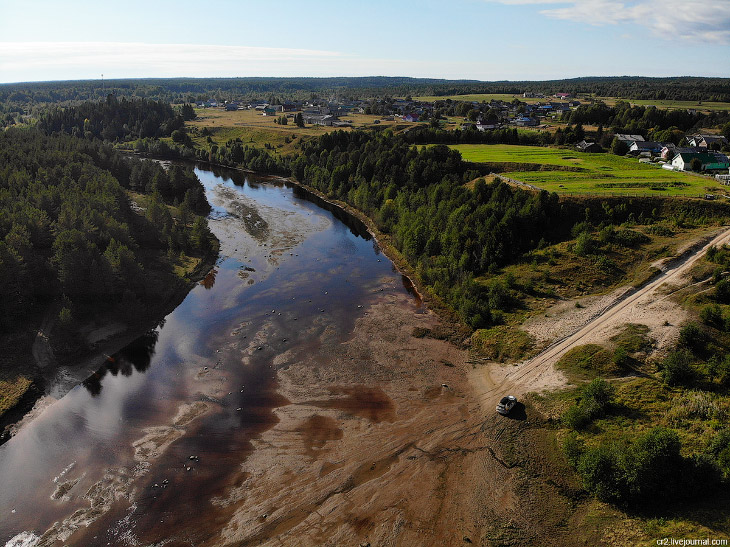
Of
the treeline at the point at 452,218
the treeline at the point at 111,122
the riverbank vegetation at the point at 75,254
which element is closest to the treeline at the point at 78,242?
the riverbank vegetation at the point at 75,254

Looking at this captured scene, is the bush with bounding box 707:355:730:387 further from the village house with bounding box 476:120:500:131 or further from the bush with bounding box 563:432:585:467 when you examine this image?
the village house with bounding box 476:120:500:131

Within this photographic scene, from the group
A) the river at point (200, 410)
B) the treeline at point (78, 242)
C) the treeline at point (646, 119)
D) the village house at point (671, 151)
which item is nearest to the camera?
the river at point (200, 410)

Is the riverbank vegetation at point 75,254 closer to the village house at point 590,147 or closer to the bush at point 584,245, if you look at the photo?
the bush at point 584,245

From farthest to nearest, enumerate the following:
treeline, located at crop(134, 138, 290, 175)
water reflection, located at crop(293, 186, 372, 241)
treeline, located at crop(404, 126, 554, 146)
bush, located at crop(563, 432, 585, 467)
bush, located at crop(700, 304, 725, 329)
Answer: treeline, located at crop(134, 138, 290, 175) → treeline, located at crop(404, 126, 554, 146) → water reflection, located at crop(293, 186, 372, 241) → bush, located at crop(700, 304, 725, 329) → bush, located at crop(563, 432, 585, 467)

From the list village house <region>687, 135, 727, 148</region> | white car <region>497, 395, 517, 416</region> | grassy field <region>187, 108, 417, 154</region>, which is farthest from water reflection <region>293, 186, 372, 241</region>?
village house <region>687, 135, 727, 148</region>

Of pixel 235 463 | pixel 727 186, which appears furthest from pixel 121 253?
pixel 727 186

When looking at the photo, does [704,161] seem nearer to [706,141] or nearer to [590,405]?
[706,141]

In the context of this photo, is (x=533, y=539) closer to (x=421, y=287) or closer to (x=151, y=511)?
(x=151, y=511)
